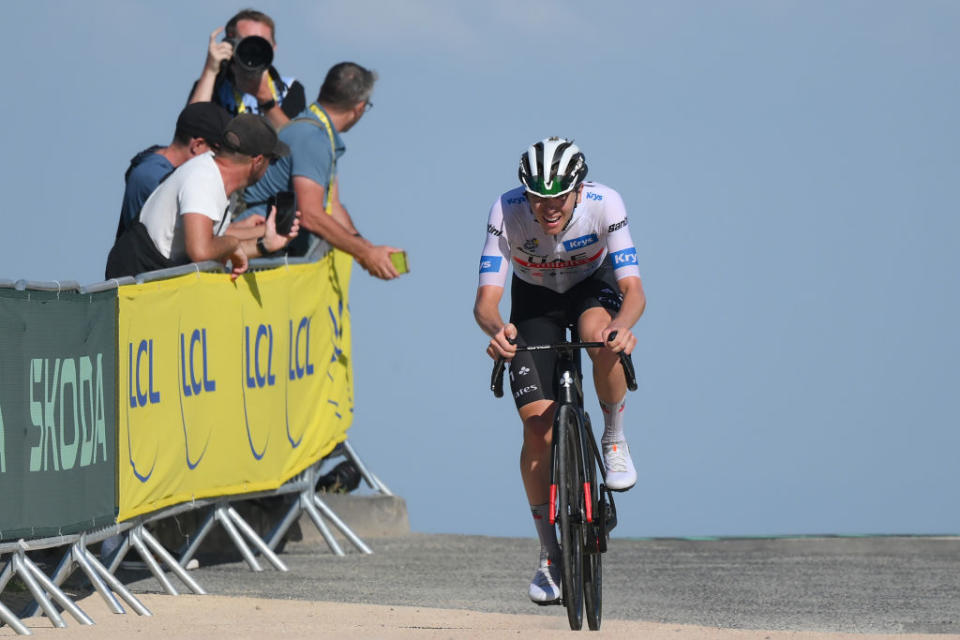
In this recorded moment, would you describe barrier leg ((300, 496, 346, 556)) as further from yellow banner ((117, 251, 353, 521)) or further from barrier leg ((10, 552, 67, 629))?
barrier leg ((10, 552, 67, 629))

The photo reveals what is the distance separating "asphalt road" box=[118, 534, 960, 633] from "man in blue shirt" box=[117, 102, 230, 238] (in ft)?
7.97

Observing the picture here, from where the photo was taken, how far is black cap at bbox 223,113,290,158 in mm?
9250

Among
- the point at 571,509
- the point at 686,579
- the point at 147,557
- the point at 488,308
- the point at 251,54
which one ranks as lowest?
the point at 686,579

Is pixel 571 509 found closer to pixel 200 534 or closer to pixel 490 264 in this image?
pixel 490 264

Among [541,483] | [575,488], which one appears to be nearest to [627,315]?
[575,488]

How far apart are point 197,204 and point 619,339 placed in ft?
10.3

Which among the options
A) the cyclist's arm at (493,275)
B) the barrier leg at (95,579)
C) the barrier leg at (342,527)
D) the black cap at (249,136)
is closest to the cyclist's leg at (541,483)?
the cyclist's arm at (493,275)

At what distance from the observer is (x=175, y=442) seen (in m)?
9.59

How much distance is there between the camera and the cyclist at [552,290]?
7.31 metres

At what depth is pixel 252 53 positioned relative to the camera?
10930 mm

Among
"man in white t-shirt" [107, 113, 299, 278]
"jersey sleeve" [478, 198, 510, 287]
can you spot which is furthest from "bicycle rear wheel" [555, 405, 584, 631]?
"man in white t-shirt" [107, 113, 299, 278]

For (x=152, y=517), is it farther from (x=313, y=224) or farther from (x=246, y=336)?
(x=313, y=224)

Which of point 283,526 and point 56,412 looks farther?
point 283,526

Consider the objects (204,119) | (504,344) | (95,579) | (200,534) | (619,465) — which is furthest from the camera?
(200,534)
